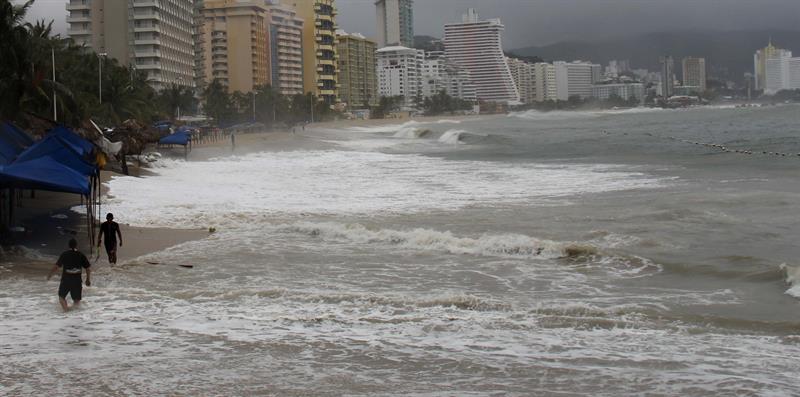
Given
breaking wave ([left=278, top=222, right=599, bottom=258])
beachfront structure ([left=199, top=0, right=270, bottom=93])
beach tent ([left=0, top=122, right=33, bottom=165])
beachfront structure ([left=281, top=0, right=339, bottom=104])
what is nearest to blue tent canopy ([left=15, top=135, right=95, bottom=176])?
beach tent ([left=0, top=122, right=33, bottom=165])

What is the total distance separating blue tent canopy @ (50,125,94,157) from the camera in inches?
637

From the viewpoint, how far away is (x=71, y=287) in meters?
10.3

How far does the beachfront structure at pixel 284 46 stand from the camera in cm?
15262

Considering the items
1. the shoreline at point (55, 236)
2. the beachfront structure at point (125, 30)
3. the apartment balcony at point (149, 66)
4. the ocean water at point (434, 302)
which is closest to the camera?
the ocean water at point (434, 302)

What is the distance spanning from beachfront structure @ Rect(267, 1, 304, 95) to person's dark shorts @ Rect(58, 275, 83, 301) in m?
144

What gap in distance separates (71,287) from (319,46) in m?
148

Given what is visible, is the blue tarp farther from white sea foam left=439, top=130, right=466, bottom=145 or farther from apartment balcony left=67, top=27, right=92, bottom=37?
apartment balcony left=67, top=27, right=92, bottom=37

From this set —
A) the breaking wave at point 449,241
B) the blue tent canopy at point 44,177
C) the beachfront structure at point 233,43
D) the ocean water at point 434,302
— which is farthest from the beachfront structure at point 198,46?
the blue tent canopy at point 44,177

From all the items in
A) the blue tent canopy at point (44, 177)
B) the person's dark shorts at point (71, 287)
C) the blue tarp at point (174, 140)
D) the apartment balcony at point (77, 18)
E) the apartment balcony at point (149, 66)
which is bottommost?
the person's dark shorts at point (71, 287)

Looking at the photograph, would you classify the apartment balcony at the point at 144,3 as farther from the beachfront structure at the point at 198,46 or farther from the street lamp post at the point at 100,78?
the street lamp post at the point at 100,78

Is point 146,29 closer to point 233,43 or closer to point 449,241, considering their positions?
point 233,43

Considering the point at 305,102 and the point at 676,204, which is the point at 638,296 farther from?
the point at 305,102

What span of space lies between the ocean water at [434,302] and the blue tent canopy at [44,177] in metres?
1.63

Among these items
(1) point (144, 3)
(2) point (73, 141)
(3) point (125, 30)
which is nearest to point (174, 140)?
(2) point (73, 141)
